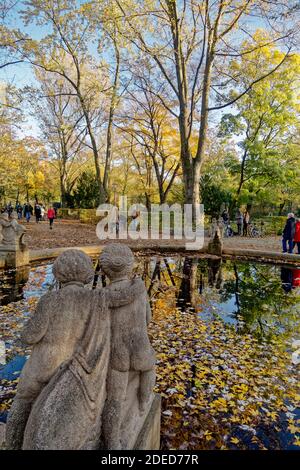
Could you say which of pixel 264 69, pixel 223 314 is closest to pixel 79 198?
pixel 264 69

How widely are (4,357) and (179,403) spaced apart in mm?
2663

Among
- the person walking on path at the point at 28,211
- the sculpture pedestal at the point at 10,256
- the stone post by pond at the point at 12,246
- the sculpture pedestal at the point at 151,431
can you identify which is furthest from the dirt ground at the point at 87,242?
the sculpture pedestal at the point at 151,431

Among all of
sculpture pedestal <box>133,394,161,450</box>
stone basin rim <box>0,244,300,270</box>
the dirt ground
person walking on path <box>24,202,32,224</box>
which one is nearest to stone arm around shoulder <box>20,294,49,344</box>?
sculpture pedestal <box>133,394,161,450</box>

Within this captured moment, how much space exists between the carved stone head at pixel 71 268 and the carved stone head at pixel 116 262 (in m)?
0.19

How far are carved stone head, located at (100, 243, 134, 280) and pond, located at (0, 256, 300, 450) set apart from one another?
199 centimetres

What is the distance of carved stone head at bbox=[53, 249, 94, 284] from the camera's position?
201 cm

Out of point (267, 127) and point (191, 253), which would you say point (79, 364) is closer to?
point (191, 253)

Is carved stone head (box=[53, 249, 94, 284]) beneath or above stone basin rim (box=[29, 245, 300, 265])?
above

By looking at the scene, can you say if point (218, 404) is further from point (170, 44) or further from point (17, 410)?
point (170, 44)

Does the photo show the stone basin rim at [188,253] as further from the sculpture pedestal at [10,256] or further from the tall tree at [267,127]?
the tall tree at [267,127]

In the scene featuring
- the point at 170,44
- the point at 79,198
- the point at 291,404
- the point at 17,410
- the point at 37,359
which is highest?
the point at 170,44

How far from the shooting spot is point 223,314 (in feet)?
22.9

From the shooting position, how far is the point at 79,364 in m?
1.91

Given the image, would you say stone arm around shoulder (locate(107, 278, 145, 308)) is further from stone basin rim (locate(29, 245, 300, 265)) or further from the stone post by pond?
stone basin rim (locate(29, 245, 300, 265))
